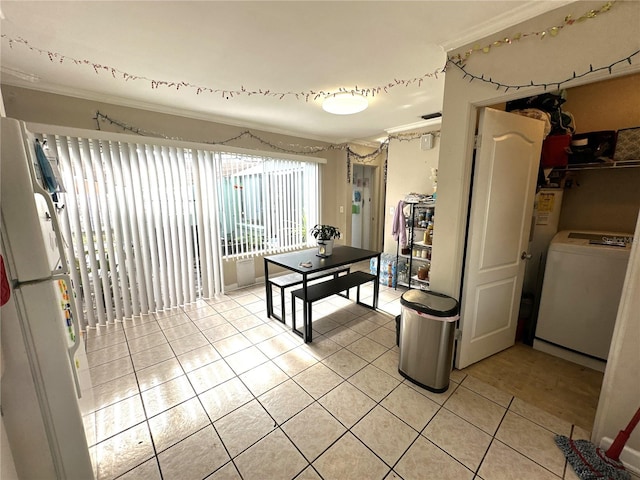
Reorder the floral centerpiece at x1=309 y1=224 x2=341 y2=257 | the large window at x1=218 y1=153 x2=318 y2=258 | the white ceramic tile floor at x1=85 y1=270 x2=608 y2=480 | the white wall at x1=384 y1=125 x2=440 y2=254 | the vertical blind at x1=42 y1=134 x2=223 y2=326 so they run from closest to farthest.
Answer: the white ceramic tile floor at x1=85 y1=270 x2=608 y2=480, the vertical blind at x1=42 y1=134 x2=223 y2=326, the floral centerpiece at x1=309 y1=224 x2=341 y2=257, the large window at x1=218 y1=153 x2=318 y2=258, the white wall at x1=384 y1=125 x2=440 y2=254

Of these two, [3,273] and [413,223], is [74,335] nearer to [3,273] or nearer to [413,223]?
[3,273]

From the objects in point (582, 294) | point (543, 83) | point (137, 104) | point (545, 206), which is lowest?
point (582, 294)

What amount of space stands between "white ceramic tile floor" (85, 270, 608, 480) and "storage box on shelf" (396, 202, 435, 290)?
1425 mm

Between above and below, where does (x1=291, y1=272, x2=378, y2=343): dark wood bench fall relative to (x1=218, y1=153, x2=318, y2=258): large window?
below

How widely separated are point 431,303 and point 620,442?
113 cm

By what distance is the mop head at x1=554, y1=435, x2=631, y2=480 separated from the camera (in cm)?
133

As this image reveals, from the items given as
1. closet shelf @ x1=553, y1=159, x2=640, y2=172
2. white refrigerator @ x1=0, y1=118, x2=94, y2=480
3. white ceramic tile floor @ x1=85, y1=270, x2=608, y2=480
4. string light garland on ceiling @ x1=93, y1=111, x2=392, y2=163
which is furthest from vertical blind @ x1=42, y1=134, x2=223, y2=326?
closet shelf @ x1=553, y1=159, x2=640, y2=172

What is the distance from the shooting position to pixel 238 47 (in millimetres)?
1904

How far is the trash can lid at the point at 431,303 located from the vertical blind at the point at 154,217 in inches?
110

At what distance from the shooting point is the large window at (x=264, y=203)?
3842 millimetres

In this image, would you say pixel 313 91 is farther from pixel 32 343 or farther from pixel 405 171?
pixel 32 343

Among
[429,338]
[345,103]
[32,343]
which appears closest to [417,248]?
[429,338]

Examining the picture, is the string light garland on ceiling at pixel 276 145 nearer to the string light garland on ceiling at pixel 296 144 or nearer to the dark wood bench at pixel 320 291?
the string light garland on ceiling at pixel 296 144

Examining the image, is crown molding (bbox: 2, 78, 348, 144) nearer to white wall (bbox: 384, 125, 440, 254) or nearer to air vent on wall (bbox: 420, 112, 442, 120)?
white wall (bbox: 384, 125, 440, 254)
